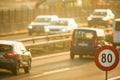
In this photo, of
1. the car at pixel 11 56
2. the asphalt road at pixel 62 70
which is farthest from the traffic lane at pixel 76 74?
the car at pixel 11 56

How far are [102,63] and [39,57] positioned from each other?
19.1 m

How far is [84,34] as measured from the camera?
3231 centimetres

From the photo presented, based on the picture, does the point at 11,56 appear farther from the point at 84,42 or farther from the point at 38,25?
the point at 38,25

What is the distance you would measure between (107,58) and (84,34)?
17.7 m

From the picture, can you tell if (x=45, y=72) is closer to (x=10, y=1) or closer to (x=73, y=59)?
(x=73, y=59)

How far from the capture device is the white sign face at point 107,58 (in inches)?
577

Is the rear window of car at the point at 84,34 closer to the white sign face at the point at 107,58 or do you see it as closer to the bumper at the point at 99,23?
the white sign face at the point at 107,58

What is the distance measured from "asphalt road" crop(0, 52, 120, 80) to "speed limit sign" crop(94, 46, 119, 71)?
9.66m

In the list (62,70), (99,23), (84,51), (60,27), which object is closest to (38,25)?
(60,27)

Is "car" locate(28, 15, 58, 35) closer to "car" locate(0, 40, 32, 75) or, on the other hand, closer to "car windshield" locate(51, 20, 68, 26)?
"car windshield" locate(51, 20, 68, 26)

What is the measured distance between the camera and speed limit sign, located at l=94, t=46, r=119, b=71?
48.0ft

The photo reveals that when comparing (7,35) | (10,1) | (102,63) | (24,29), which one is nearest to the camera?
(102,63)

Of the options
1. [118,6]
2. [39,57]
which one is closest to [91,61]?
[39,57]

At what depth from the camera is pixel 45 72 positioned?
88.3 feet
